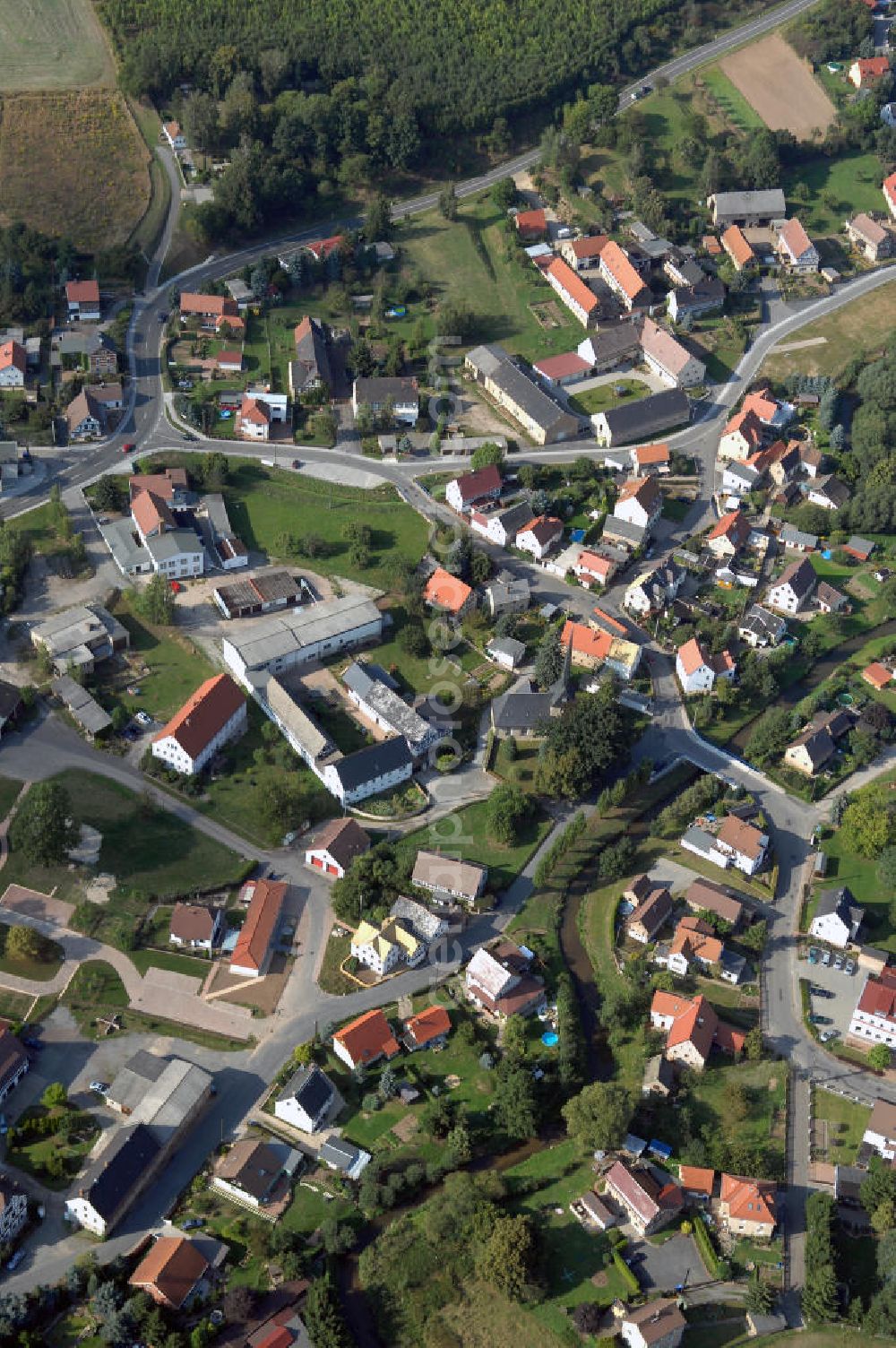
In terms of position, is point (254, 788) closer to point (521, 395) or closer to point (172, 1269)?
point (172, 1269)

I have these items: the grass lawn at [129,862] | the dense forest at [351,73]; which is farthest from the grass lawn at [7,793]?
the dense forest at [351,73]

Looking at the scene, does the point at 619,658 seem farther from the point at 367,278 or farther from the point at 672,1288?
the point at 367,278

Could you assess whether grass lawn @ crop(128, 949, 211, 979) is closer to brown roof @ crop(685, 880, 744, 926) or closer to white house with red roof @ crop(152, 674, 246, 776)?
white house with red roof @ crop(152, 674, 246, 776)

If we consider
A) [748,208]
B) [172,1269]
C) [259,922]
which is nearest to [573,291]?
[748,208]

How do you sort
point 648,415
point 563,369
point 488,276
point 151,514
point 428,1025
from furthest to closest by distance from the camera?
point 488,276
point 563,369
point 648,415
point 151,514
point 428,1025

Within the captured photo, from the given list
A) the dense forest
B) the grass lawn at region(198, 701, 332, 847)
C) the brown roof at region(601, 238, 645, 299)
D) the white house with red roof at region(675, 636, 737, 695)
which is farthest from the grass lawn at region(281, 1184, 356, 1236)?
the dense forest

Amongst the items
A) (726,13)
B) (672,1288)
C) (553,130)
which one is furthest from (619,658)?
(726,13)
